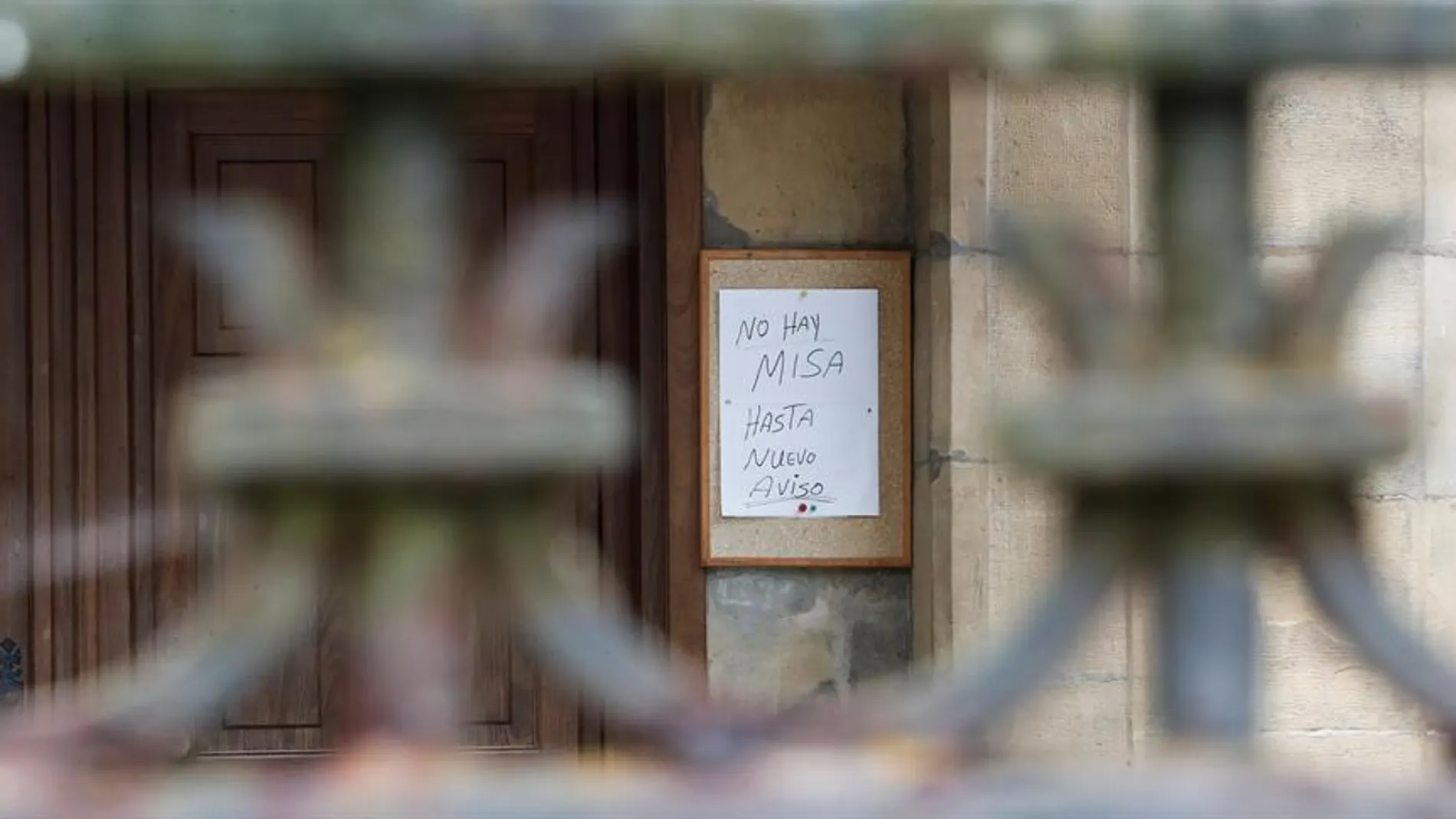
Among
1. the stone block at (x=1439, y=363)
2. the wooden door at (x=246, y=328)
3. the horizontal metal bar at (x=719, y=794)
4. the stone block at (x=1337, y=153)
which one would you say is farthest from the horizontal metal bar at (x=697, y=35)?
the wooden door at (x=246, y=328)

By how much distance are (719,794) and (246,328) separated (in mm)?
2917

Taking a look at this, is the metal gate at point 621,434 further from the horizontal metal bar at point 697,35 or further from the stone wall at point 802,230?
the stone wall at point 802,230

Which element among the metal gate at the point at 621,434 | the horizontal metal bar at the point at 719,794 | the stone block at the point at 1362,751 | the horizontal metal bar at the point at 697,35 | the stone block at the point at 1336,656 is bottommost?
the stone block at the point at 1362,751

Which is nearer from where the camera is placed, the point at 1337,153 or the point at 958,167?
the point at 1337,153

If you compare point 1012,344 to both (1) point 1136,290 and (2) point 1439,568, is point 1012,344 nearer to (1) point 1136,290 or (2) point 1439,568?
(1) point 1136,290

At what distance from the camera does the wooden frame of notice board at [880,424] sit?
3.33 metres

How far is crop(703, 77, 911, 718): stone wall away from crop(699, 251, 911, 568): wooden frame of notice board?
32mm

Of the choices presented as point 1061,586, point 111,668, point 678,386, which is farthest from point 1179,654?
point 111,668

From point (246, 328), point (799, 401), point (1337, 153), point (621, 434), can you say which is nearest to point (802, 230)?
point (799, 401)

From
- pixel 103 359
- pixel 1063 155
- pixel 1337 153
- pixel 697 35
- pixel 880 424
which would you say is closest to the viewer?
pixel 697 35

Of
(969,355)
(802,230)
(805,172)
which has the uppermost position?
(805,172)

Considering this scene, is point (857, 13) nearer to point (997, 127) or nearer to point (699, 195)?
point (997, 127)

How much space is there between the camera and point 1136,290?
2854 mm

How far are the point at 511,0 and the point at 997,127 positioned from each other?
2459 millimetres
